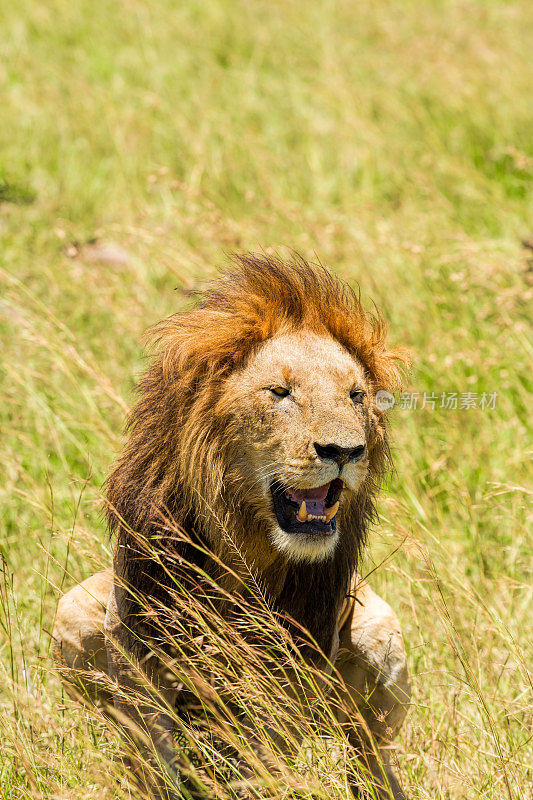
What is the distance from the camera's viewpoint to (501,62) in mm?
8594

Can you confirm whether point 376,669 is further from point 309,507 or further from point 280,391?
point 280,391

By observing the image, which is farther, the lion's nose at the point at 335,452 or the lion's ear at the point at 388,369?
the lion's ear at the point at 388,369

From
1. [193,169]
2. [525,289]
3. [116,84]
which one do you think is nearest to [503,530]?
[525,289]

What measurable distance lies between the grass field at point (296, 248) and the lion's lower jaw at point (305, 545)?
0.46 metres

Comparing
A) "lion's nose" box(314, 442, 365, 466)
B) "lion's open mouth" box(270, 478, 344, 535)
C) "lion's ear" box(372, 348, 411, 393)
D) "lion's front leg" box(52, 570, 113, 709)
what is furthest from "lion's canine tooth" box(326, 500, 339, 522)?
"lion's front leg" box(52, 570, 113, 709)

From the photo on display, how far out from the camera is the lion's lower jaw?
2.38 m

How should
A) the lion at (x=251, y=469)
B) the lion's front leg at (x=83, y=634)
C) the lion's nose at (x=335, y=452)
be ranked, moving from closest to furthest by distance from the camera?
the lion's nose at (x=335, y=452)
the lion at (x=251, y=469)
the lion's front leg at (x=83, y=634)

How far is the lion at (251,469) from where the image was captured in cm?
237

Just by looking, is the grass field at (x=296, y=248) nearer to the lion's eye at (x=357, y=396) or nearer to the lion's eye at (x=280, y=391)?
the lion's eye at (x=357, y=396)

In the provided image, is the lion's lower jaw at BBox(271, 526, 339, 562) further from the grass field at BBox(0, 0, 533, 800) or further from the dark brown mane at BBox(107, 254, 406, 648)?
the grass field at BBox(0, 0, 533, 800)

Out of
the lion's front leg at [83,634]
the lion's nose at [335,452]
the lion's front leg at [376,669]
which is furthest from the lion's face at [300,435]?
the lion's front leg at [83,634]

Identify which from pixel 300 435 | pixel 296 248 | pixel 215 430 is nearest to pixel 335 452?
pixel 300 435

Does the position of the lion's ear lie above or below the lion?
above

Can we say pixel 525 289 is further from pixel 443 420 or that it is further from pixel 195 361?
pixel 195 361
